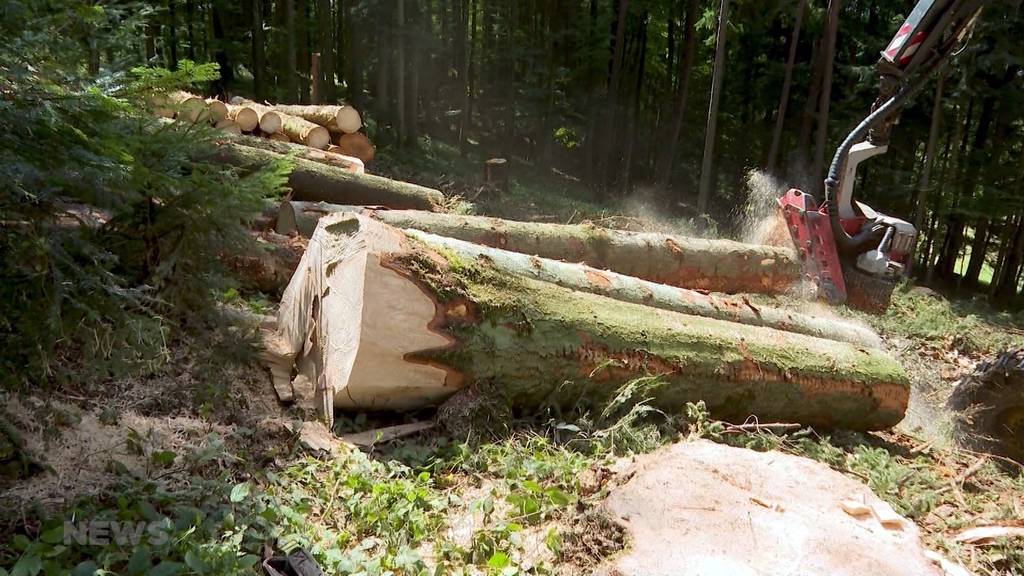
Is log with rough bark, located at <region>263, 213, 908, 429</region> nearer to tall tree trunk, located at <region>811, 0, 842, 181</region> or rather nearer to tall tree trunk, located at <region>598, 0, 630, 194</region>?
tall tree trunk, located at <region>811, 0, 842, 181</region>

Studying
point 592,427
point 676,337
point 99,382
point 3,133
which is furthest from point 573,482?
point 3,133

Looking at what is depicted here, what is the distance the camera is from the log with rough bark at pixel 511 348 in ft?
13.1

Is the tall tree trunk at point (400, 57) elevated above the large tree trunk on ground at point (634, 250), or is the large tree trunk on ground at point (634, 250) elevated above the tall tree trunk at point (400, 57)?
the tall tree trunk at point (400, 57)

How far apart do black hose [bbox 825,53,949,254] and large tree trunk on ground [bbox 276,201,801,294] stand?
65 cm

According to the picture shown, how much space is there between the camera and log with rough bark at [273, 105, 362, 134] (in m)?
11.8

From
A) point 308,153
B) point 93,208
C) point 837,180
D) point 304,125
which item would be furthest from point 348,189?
point 837,180

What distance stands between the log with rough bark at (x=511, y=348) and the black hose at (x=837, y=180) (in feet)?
11.8

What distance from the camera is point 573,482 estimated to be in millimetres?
3602

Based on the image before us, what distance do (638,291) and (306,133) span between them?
7.50 m

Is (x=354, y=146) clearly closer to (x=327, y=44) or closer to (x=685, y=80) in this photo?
(x=327, y=44)

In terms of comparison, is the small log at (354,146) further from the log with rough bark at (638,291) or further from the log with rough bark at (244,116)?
the log with rough bark at (638,291)

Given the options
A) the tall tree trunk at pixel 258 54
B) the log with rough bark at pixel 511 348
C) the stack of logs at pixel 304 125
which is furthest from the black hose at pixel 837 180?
the tall tree trunk at pixel 258 54

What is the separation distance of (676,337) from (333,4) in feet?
73.0

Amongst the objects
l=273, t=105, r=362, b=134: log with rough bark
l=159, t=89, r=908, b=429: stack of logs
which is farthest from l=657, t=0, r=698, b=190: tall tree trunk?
l=159, t=89, r=908, b=429: stack of logs
